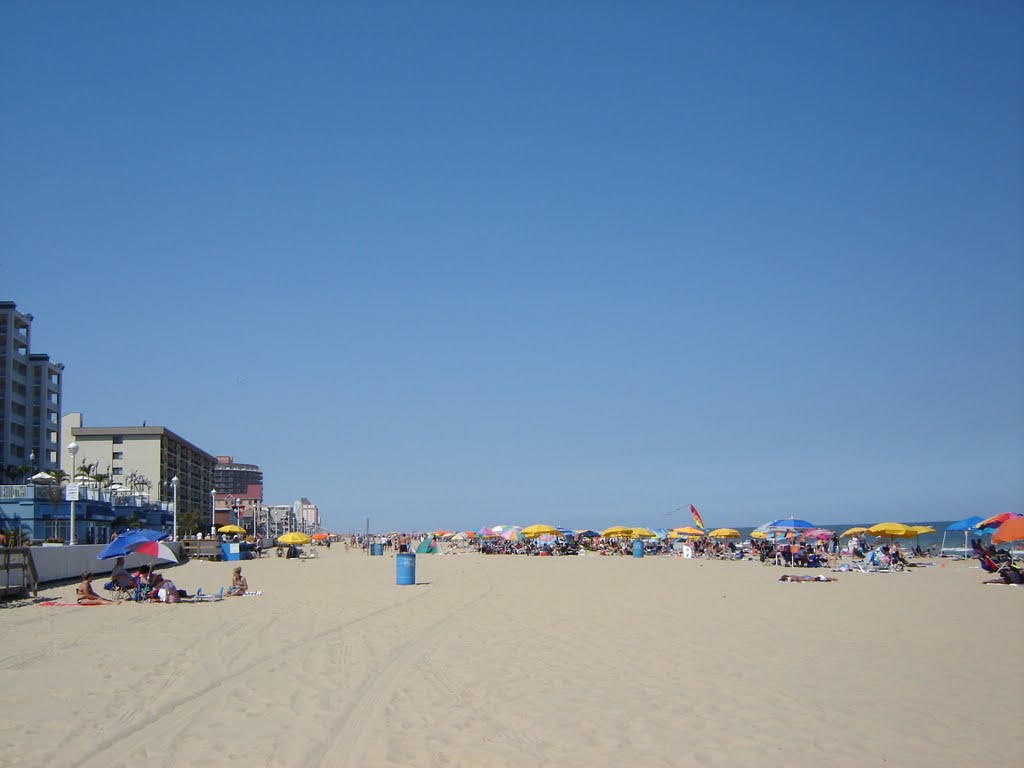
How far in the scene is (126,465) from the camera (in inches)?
3917

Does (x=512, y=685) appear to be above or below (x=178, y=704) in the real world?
below

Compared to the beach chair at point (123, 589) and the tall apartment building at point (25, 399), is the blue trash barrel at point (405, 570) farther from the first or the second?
the tall apartment building at point (25, 399)

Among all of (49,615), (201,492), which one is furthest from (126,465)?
(49,615)

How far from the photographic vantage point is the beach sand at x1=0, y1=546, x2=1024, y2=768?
6.71 m

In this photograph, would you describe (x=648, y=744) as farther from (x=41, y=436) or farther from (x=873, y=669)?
(x=41, y=436)

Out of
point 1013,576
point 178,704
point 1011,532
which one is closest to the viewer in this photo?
point 178,704

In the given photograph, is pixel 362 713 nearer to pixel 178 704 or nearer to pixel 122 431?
pixel 178 704

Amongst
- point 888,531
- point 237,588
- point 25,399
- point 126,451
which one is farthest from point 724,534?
point 126,451

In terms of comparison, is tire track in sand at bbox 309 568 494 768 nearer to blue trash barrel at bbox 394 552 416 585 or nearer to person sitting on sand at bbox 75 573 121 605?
person sitting on sand at bbox 75 573 121 605

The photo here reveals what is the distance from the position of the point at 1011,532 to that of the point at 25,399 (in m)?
73.8

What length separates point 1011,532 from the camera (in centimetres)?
2192

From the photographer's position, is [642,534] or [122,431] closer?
[642,534]

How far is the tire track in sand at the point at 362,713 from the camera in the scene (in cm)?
642

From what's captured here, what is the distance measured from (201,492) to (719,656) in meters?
120
